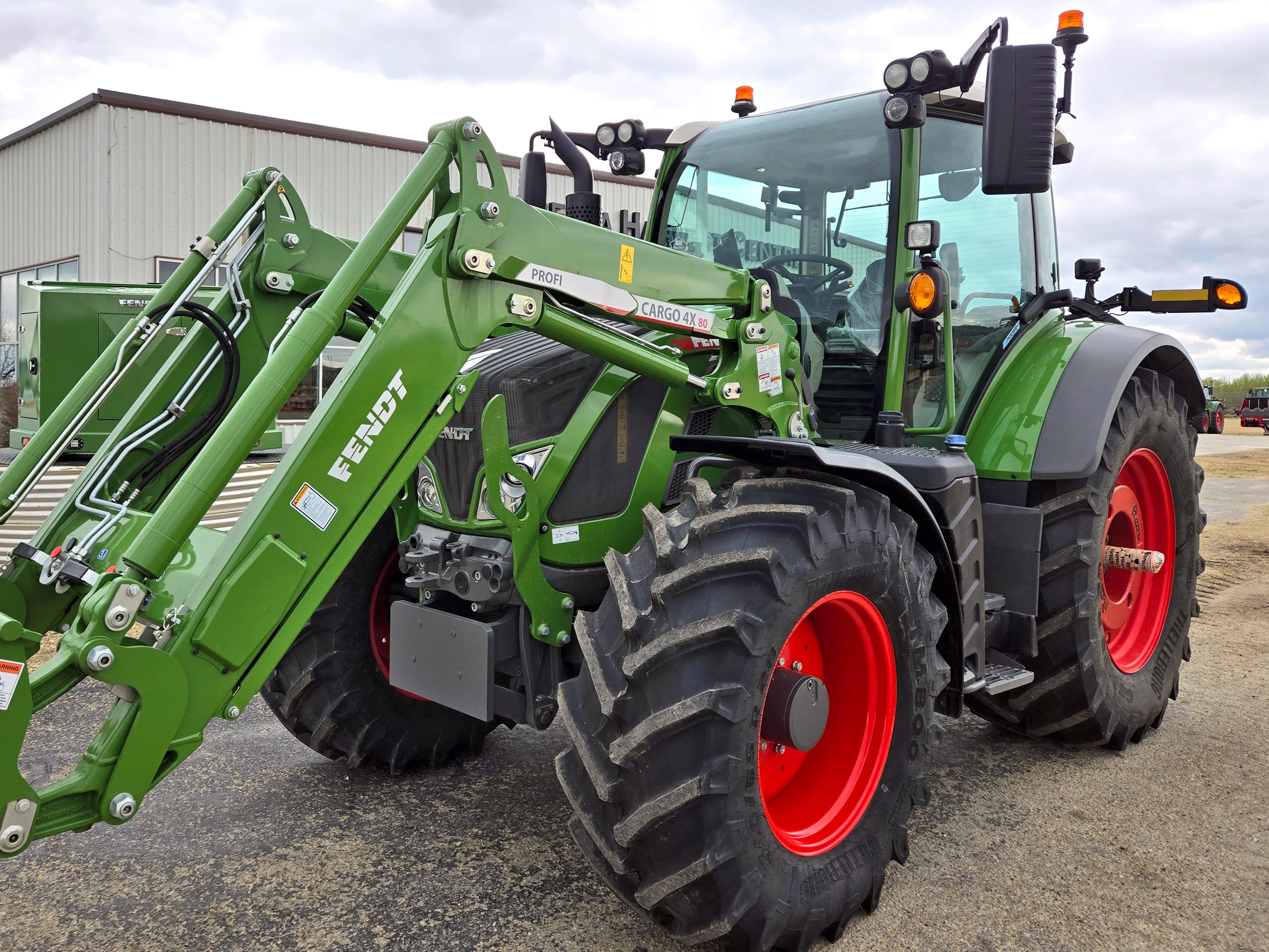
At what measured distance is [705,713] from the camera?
2.24 meters

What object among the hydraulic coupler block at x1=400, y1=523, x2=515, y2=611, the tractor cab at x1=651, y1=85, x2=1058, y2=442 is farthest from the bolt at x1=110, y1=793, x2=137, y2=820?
the tractor cab at x1=651, y1=85, x2=1058, y2=442

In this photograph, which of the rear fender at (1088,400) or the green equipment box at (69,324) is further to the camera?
the green equipment box at (69,324)

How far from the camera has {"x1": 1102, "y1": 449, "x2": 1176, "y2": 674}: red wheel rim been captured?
13.8 feet

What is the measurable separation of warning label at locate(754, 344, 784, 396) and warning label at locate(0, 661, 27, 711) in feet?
6.85

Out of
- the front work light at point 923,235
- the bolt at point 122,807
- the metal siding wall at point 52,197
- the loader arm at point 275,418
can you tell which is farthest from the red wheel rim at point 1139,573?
the metal siding wall at point 52,197

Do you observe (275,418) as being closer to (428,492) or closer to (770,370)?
(428,492)

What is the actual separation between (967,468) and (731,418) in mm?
802

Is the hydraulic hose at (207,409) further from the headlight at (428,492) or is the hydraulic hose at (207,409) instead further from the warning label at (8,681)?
the warning label at (8,681)

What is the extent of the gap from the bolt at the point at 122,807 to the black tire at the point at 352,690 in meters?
1.25

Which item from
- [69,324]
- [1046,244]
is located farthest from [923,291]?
[69,324]

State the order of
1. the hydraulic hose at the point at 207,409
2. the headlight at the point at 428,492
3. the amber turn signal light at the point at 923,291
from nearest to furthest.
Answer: the hydraulic hose at the point at 207,409, the headlight at the point at 428,492, the amber turn signal light at the point at 923,291

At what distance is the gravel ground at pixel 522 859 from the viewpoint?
2592 mm

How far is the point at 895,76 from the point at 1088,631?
2.10 metres

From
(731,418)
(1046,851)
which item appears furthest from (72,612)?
(1046,851)
